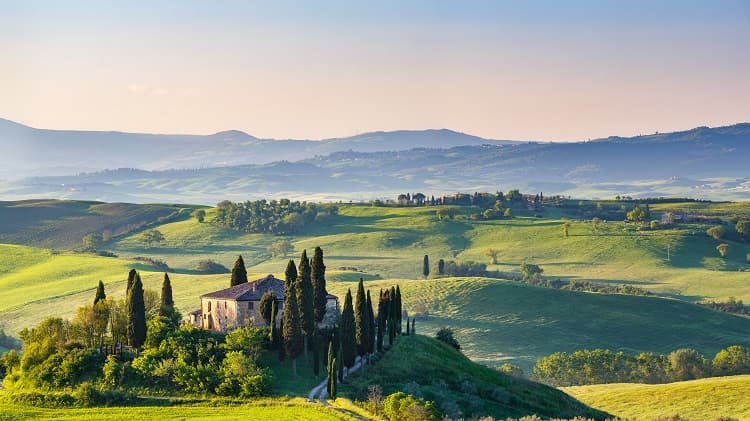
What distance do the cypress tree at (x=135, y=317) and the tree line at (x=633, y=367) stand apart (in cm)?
5640

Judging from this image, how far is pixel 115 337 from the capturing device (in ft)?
275

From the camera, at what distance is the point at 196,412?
222 feet

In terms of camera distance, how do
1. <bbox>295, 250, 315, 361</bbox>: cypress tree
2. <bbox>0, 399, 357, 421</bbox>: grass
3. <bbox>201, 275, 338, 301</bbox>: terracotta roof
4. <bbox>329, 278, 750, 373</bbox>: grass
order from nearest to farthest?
<bbox>0, 399, 357, 421</bbox>: grass, <bbox>295, 250, 315, 361</bbox>: cypress tree, <bbox>201, 275, 338, 301</bbox>: terracotta roof, <bbox>329, 278, 750, 373</bbox>: grass

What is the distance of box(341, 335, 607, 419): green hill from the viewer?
242ft

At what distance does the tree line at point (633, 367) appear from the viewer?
121000 millimetres

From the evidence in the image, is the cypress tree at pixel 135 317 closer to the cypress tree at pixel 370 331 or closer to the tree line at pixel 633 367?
the cypress tree at pixel 370 331

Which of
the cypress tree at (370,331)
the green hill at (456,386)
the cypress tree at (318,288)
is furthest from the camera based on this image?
the cypress tree at (318,288)

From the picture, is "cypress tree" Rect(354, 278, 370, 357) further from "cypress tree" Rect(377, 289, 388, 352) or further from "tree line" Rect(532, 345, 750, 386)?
"tree line" Rect(532, 345, 750, 386)

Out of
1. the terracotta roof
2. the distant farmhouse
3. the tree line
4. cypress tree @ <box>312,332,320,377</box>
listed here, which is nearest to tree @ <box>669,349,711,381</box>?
the tree line

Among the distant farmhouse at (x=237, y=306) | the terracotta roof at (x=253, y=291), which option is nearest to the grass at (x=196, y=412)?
the distant farmhouse at (x=237, y=306)

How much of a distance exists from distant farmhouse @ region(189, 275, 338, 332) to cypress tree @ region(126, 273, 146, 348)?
861 cm

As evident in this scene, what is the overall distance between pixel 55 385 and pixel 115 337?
27.7 ft

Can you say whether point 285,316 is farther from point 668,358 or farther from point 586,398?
point 668,358

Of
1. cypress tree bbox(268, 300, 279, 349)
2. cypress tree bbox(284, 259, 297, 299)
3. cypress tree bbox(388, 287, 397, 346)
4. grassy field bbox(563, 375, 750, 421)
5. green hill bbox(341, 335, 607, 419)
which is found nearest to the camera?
green hill bbox(341, 335, 607, 419)
